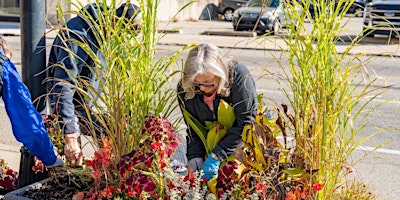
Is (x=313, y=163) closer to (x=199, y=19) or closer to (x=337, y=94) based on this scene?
(x=337, y=94)

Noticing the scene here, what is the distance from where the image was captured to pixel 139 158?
10.6 ft

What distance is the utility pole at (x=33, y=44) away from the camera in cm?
392

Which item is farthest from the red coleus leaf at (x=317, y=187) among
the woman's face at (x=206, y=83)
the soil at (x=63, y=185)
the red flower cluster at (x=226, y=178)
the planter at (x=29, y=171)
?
the planter at (x=29, y=171)

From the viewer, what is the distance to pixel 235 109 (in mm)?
3824

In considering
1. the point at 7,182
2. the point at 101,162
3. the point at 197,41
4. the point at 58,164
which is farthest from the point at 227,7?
the point at 101,162

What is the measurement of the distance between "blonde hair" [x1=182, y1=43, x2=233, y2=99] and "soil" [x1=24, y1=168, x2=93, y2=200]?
0.82 m

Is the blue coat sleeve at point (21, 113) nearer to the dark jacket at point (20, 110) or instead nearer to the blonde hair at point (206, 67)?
the dark jacket at point (20, 110)

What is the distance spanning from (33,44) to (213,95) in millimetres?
1214

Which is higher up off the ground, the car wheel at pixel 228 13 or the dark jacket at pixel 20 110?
the dark jacket at pixel 20 110

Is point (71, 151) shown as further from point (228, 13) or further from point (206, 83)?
point (228, 13)

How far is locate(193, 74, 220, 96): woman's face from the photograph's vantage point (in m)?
3.73

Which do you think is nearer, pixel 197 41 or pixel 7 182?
pixel 7 182

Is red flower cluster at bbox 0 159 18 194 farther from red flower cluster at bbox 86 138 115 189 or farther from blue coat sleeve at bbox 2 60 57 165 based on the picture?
red flower cluster at bbox 86 138 115 189

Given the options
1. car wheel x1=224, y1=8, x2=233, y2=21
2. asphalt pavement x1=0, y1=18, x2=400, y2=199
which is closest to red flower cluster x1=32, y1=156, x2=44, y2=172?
asphalt pavement x1=0, y1=18, x2=400, y2=199
